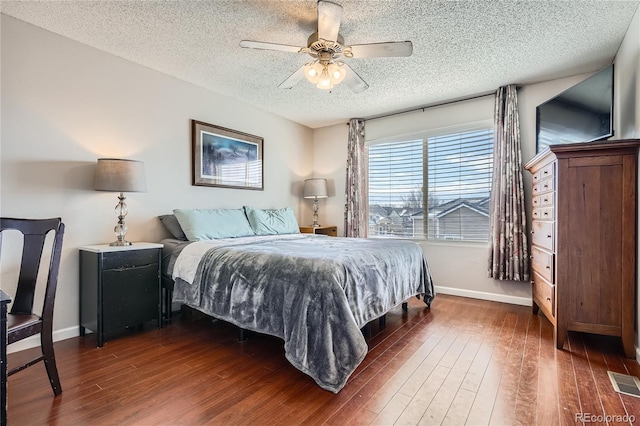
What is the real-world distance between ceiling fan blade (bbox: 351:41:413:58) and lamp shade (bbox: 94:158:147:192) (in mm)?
2068

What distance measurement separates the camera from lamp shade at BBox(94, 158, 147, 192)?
268cm

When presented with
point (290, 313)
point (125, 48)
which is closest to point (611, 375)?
point (290, 313)

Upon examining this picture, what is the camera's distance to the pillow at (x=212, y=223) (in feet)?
10.6

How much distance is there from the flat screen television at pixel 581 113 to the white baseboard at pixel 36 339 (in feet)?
15.1

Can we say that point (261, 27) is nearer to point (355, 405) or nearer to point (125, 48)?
point (125, 48)

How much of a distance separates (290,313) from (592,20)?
309 centimetres

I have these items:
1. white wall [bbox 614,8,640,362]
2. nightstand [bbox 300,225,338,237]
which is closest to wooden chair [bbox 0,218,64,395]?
nightstand [bbox 300,225,338,237]

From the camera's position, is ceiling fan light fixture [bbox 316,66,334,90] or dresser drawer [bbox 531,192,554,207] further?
dresser drawer [bbox 531,192,554,207]

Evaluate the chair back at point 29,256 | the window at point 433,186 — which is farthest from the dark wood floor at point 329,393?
the window at point 433,186

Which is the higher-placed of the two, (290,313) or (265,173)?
(265,173)

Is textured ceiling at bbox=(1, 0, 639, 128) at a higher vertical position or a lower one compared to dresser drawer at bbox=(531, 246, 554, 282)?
higher

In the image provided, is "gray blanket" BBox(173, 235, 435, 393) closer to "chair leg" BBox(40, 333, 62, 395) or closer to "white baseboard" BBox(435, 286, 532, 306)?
"chair leg" BBox(40, 333, 62, 395)

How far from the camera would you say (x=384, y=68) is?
3244 millimetres

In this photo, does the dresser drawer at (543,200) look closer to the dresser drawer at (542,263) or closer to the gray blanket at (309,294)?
the dresser drawer at (542,263)
